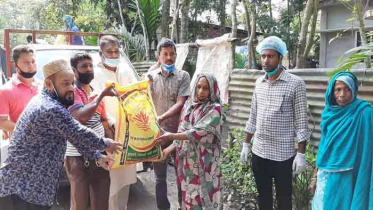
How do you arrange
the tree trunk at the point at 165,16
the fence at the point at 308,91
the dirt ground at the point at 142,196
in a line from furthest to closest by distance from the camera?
the tree trunk at the point at 165,16, the dirt ground at the point at 142,196, the fence at the point at 308,91

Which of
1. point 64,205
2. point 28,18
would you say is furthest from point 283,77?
point 28,18

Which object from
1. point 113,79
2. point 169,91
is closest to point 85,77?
point 113,79

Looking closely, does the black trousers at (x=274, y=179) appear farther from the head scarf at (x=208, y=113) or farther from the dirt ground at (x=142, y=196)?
the dirt ground at (x=142, y=196)

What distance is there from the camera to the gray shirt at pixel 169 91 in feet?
11.4

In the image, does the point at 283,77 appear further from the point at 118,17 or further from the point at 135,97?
the point at 118,17

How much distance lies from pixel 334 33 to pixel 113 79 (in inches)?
331

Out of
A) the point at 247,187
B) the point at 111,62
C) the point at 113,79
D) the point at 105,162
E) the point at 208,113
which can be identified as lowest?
the point at 247,187

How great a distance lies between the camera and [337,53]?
9.74 metres

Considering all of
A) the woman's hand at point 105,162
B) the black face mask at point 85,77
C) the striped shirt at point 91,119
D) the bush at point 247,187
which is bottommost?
the bush at point 247,187

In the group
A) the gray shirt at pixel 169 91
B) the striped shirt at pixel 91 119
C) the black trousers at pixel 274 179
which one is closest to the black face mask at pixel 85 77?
the striped shirt at pixel 91 119

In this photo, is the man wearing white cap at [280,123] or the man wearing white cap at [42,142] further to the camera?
the man wearing white cap at [280,123]

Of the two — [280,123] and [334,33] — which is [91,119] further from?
[334,33]

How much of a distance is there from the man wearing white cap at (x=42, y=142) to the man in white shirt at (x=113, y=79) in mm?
993

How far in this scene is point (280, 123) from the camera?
9.21 feet
